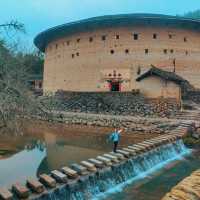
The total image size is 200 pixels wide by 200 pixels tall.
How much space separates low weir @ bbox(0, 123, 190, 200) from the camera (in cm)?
588

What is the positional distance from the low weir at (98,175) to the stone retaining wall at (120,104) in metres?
7.69

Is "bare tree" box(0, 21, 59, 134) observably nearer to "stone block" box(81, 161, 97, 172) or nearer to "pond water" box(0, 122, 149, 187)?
"pond water" box(0, 122, 149, 187)

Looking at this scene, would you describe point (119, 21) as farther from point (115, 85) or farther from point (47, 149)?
point (47, 149)

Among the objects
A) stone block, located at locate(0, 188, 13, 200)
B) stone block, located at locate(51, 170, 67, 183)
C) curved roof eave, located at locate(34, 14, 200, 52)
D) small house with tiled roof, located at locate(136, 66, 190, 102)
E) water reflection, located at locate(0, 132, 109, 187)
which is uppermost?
curved roof eave, located at locate(34, 14, 200, 52)

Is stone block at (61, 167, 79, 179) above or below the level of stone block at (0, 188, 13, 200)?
above

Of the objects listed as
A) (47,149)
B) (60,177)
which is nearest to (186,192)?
(60,177)

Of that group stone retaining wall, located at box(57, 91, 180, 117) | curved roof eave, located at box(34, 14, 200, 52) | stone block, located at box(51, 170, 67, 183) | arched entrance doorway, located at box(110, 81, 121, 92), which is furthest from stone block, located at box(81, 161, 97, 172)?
curved roof eave, located at box(34, 14, 200, 52)

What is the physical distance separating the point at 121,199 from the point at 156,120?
1106 cm

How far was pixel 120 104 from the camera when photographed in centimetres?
2033

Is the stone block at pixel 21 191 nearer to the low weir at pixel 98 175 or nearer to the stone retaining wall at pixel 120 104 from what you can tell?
the low weir at pixel 98 175

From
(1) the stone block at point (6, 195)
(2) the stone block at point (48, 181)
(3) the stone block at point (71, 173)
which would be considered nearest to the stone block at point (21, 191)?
(1) the stone block at point (6, 195)

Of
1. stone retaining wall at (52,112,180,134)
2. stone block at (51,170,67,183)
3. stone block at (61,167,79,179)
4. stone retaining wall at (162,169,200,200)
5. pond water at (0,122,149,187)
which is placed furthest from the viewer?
stone retaining wall at (52,112,180,134)

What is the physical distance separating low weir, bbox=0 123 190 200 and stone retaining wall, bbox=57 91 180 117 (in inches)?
303

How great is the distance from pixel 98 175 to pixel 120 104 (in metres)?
13.1
